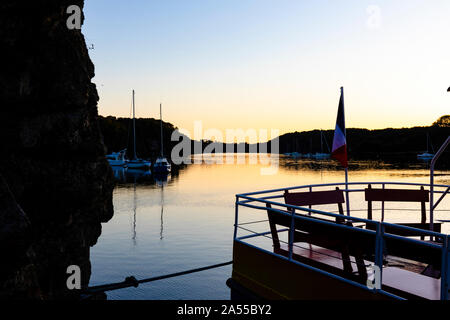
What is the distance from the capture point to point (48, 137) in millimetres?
11578

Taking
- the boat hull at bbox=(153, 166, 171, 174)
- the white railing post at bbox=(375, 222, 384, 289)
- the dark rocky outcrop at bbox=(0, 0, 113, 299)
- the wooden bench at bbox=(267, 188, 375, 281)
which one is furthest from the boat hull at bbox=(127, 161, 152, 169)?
the white railing post at bbox=(375, 222, 384, 289)

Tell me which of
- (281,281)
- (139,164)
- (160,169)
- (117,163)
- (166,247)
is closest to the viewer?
(281,281)

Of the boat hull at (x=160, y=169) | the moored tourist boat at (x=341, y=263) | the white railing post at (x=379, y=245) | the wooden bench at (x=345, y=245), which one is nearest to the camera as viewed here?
the white railing post at (x=379, y=245)

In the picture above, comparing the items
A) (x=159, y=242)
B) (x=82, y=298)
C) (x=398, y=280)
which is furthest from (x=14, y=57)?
(x=159, y=242)

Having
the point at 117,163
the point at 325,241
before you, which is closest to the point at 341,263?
the point at 325,241

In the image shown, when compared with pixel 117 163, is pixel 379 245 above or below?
above

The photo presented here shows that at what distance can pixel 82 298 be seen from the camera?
1286cm

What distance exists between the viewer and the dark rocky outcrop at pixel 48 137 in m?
9.84

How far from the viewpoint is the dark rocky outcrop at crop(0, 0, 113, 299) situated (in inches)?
388

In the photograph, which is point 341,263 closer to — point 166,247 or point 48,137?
point 48,137

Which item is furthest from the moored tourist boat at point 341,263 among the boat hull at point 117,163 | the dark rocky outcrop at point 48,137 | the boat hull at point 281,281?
the boat hull at point 117,163

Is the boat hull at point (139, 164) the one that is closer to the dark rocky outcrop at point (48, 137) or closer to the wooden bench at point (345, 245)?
the dark rocky outcrop at point (48, 137)

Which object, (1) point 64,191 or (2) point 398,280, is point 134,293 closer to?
(1) point 64,191

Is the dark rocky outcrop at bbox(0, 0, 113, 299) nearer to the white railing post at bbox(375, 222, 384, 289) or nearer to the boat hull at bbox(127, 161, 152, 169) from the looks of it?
the white railing post at bbox(375, 222, 384, 289)
